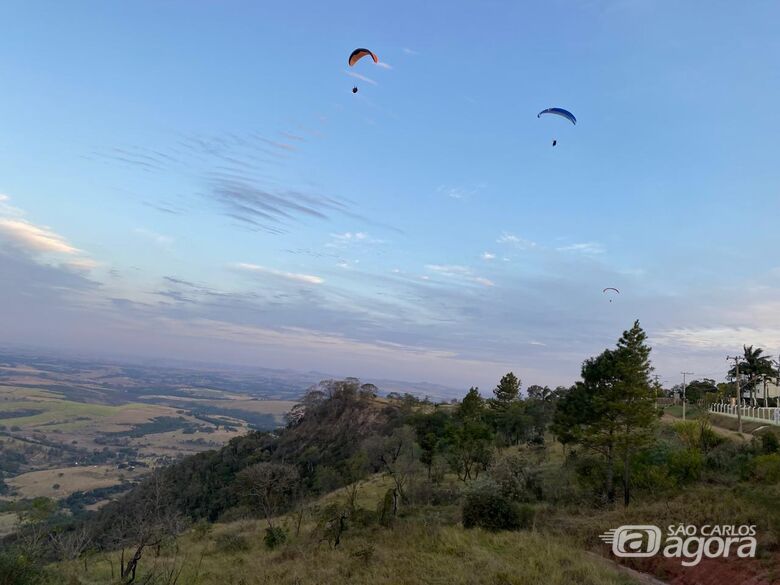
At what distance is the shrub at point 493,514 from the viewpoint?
2364 cm

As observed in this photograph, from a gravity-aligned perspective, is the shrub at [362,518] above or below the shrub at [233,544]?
above

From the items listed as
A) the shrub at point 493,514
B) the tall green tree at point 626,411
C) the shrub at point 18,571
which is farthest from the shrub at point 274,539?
the tall green tree at point 626,411

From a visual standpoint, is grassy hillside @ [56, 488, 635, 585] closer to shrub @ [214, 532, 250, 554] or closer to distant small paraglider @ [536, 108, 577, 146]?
shrub @ [214, 532, 250, 554]

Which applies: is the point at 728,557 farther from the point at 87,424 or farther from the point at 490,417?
the point at 87,424

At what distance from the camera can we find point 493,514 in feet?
78.7

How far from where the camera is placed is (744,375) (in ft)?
259

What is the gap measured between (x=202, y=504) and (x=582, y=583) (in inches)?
2806

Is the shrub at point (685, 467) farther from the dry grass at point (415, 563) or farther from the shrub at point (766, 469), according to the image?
the dry grass at point (415, 563)

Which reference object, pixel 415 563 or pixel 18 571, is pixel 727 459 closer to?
pixel 415 563

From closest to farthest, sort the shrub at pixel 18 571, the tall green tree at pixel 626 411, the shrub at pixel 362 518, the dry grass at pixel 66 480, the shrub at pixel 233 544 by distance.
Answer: the shrub at pixel 18 571 → the shrub at pixel 362 518 → the shrub at pixel 233 544 → the tall green tree at pixel 626 411 → the dry grass at pixel 66 480

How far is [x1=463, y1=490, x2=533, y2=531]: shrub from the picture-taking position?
77.6 feet

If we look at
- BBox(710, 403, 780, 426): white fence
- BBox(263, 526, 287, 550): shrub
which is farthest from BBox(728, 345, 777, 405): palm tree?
BBox(263, 526, 287, 550): shrub

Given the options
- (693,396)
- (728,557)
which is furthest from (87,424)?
(728,557)

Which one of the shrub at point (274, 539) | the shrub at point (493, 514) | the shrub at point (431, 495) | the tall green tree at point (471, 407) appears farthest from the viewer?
the tall green tree at point (471, 407)
